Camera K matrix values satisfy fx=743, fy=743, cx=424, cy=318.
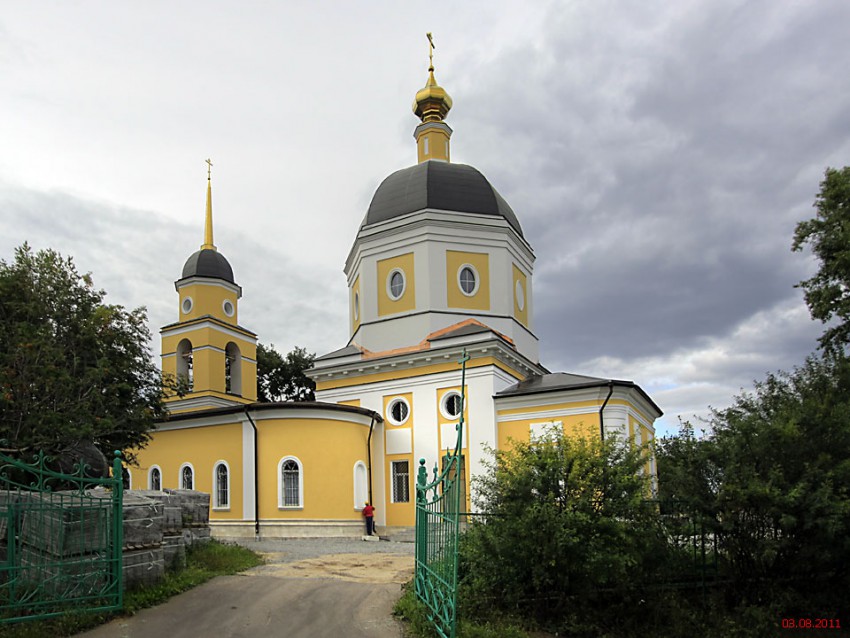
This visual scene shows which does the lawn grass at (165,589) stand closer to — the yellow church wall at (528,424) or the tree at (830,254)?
the yellow church wall at (528,424)

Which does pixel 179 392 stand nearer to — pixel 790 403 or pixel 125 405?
pixel 125 405

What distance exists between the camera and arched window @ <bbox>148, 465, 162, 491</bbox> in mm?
23406

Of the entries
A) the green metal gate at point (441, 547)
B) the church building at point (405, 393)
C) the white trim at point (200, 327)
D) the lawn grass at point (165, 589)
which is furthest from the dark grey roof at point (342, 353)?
the green metal gate at point (441, 547)

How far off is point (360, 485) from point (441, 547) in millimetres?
13833

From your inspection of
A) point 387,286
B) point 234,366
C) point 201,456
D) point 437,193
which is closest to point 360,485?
point 201,456

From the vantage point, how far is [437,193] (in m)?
26.6

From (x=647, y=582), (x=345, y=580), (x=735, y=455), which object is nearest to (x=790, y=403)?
(x=735, y=455)

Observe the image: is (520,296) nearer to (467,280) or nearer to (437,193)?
(467,280)

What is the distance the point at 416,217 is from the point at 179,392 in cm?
1110

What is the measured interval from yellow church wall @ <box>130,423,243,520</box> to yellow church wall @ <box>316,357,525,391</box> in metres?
4.57

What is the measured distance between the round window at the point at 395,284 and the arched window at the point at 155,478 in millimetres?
9545

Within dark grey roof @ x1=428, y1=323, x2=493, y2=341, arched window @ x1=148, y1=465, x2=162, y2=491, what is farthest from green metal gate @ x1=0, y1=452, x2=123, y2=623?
dark grey roof @ x1=428, y1=323, x2=493, y2=341

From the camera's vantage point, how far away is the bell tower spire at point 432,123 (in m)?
29.4

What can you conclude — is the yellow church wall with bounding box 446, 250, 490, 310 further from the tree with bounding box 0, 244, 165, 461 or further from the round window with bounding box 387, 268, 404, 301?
the tree with bounding box 0, 244, 165, 461
